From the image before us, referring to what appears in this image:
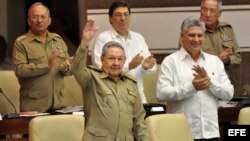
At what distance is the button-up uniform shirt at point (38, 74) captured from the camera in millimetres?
6445

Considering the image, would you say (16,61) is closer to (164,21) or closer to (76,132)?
(76,132)

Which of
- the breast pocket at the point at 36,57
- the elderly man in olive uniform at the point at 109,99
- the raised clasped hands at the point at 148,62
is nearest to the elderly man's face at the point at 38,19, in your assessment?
the breast pocket at the point at 36,57

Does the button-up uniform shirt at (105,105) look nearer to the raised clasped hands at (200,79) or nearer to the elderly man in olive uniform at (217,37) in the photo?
the raised clasped hands at (200,79)

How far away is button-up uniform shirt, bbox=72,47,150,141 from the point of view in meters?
4.95

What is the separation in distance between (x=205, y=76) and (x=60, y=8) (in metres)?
3.30

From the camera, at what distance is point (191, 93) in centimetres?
566

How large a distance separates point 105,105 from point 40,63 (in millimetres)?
1641

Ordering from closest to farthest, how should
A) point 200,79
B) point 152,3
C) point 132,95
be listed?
point 132,95 < point 200,79 < point 152,3

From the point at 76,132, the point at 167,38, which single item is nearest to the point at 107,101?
the point at 76,132

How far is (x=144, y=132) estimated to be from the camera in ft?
16.7

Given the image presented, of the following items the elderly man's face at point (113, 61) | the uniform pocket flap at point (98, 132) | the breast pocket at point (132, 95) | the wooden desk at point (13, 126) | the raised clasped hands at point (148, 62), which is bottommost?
the wooden desk at point (13, 126)

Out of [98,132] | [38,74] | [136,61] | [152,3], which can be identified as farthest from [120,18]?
[152,3]

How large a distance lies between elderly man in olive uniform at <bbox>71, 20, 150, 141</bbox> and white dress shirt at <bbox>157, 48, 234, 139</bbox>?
653 millimetres

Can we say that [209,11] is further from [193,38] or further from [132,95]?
[132,95]
